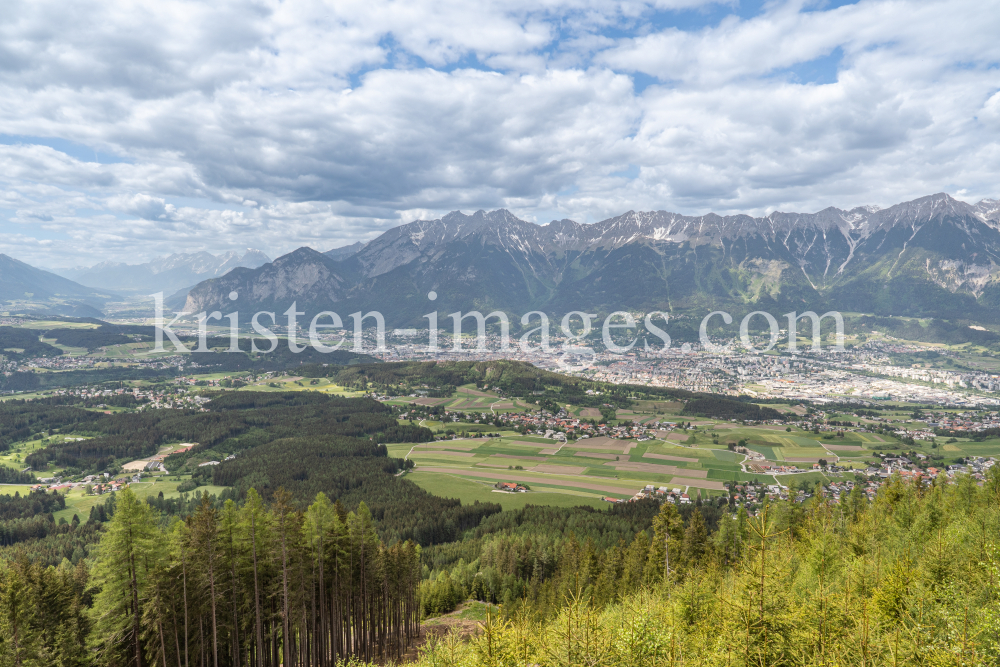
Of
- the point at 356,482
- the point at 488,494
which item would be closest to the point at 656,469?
the point at 488,494

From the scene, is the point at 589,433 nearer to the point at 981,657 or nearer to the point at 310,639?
the point at 310,639

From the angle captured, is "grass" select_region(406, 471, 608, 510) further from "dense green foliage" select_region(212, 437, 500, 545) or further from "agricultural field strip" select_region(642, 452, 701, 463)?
"agricultural field strip" select_region(642, 452, 701, 463)

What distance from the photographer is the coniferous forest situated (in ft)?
52.4

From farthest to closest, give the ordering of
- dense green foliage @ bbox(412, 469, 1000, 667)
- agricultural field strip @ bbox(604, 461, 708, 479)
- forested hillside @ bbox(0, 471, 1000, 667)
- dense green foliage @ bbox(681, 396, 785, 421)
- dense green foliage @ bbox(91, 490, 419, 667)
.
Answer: dense green foliage @ bbox(681, 396, 785, 421)
agricultural field strip @ bbox(604, 461, 708, 479)
dense green foliage @ bbox(91, 490, 419, 667)
forested hillside @ bbox(0, 471, 1000, 667)
dense green foliage @ bbox(412, 469, 1000, 667)

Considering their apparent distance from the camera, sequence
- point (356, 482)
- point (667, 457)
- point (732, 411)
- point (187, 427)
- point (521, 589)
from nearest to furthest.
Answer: point (521, 589)
point (356, 482)
point (667, 457)
point (187, 427)
point (732, 411)

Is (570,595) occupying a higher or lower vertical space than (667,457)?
higher

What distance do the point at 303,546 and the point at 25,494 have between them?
394 ft

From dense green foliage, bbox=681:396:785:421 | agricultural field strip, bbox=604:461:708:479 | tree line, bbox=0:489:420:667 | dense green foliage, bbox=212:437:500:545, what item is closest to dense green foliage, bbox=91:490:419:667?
tree line, bbox=0:489:420:667

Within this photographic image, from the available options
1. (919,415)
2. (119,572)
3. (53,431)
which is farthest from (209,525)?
(919,415)

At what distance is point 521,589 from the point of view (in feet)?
218

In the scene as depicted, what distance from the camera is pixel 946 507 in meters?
42.2

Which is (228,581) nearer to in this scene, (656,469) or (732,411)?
(656,469)

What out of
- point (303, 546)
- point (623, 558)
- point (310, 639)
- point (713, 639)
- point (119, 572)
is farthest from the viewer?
point (623, 558)

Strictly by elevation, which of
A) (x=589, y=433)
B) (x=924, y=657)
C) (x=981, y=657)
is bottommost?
(x=589, y=433)
